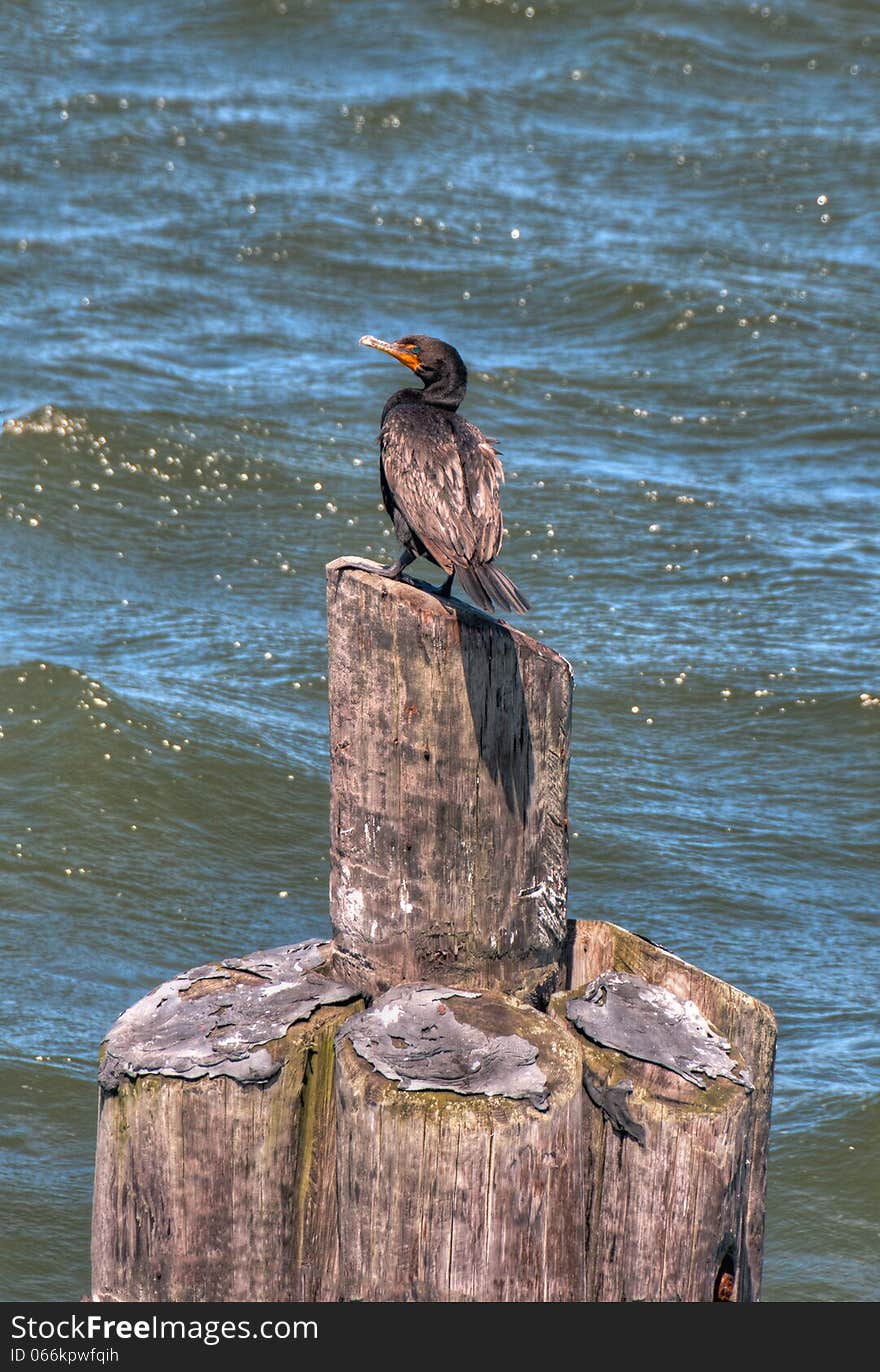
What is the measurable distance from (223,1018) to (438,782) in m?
0.61

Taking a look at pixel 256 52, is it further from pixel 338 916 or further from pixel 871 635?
pixel 338 916

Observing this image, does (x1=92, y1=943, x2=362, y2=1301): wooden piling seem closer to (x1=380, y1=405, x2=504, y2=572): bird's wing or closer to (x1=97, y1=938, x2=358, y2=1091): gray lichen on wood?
(x1=97, y1=938, x2=358, y2=1091): gray lichen on wood

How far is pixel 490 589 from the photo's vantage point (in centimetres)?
379

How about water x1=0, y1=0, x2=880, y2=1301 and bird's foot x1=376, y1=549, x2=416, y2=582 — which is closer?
bird's foot x1=376, y1=549, x2=416, y2=582

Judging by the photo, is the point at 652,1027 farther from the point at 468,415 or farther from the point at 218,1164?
the point at 468,415

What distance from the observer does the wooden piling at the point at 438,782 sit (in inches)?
129

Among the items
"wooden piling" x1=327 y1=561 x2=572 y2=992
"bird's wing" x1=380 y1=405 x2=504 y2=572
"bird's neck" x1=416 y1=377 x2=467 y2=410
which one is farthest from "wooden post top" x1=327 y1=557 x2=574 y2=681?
"bird's neck" x1=416 y1=377 x2=467 y2=410

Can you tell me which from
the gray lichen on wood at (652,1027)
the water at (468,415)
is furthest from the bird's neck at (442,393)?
the water at (468,415)

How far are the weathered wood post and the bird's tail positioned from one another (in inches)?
13.0

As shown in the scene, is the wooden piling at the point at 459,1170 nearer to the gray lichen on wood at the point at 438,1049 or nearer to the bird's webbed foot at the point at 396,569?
the gray lichen on wood at the point at 438,1049

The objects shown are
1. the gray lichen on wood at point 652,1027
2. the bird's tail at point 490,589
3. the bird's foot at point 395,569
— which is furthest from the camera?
the bird's tail at point 490,589

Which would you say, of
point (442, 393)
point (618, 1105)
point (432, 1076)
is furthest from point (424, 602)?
point (442, 393)

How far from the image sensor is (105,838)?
23.3 ft

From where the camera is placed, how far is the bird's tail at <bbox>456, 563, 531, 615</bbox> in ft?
12.2
